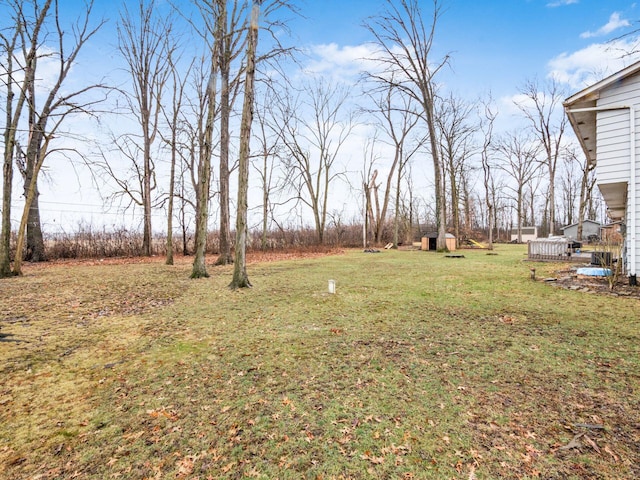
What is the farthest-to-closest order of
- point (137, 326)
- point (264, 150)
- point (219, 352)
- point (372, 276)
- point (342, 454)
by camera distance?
point (264, 150)
point (372, 276)
point (137, 326)
point (219, 352)
point (342, 454)

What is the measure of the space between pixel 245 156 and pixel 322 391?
599 cm

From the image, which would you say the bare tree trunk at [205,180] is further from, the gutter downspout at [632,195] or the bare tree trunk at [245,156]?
the gutter downspout at [632,195]

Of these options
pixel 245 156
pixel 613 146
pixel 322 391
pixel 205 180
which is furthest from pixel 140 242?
Answer: pixel 613 146

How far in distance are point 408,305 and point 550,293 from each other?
3493 mm

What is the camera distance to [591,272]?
861 centimetres

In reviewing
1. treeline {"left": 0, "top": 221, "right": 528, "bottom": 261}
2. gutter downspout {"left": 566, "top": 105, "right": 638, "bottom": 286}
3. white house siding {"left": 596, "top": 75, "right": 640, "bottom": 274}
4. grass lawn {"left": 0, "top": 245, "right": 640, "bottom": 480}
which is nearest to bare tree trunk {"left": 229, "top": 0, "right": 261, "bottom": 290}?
grass lawn {"left": 0, "top": 245, "right": 640, "bottom": 480}

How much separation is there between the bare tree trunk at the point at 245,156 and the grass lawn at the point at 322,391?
1.84 metres

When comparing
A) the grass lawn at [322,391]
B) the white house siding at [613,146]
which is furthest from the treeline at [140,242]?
the white house siding at [613,146]

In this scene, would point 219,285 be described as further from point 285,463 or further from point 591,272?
point 591,272

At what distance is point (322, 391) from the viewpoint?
282 cm

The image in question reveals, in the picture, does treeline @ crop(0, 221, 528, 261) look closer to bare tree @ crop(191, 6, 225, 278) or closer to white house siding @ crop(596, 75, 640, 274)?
bare tree @ crop(191, 6, 225, 278)

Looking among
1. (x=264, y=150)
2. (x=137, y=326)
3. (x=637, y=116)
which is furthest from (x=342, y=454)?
(x=264, y=150)

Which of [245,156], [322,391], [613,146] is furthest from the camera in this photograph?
[245,156]

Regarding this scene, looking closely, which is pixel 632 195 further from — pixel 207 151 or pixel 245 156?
pixel 207 151
